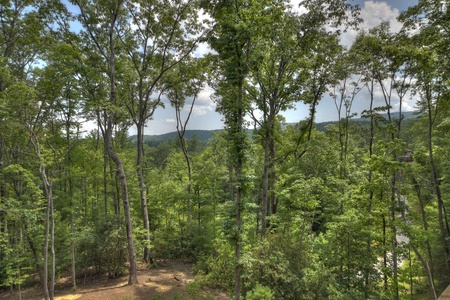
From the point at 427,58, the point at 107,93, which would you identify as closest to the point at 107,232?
the point at 107,93

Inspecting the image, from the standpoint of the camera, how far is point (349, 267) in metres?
9.17

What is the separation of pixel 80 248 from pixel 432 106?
63.5ft

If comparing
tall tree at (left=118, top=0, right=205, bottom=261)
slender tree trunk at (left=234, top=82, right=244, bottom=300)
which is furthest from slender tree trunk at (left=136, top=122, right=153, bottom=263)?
slender tree trunk at (left=234, top=82, right=244, bottom=300)

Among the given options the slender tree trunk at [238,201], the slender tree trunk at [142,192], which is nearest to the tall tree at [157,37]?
the slender tree trunk at [142,192]

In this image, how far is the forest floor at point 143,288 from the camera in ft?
33.7

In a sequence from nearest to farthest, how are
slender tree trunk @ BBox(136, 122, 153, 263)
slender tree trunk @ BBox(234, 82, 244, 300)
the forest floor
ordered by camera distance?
slender tree trunk @ BBox(234, 82, 244, 300) < the forest floor < slender tree trunk @ BBox(136, 122, 153, 263)

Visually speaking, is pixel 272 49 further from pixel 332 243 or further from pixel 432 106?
pixel 332 243

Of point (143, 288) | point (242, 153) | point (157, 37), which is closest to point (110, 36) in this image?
point (157, 37)

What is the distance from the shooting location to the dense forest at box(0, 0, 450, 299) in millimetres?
7758

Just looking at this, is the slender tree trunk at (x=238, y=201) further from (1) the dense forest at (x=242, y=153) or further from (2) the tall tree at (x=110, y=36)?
(2) the tall tree at (x=110, y=36)

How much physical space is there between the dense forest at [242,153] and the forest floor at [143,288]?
0.58 m

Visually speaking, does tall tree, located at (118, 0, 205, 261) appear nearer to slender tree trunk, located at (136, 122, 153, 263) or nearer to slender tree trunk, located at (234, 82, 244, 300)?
slender tree trunk, located at (136, 122, 153, 263)

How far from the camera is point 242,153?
23.6ft

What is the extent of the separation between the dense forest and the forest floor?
1.89 feet
